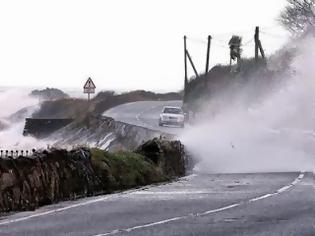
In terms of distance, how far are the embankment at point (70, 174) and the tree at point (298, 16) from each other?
5603cm

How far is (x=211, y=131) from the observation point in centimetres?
3941

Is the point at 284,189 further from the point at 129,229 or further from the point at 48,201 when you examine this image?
the point at 129,229

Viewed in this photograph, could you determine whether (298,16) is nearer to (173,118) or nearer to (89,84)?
(173,118)

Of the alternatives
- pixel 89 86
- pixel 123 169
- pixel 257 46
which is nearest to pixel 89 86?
pixel 89 86

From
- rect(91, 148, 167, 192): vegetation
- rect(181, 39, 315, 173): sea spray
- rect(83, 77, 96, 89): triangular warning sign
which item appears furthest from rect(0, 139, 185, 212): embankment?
rect(83, 77, 96, 89): triangular warning sign

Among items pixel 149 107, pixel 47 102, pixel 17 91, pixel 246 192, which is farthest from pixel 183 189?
pixel 17 91

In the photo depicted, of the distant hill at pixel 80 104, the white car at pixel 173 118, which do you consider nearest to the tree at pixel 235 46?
the distant hill at pixel 80 104

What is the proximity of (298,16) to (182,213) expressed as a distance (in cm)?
6808

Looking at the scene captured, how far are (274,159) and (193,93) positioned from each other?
163ft

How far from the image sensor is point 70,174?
1773 centimetres

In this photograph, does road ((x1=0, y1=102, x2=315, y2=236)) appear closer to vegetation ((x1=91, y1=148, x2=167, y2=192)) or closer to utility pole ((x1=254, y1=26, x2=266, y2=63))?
vegetation ((x1=91, y1=148, x2=167, y2=192))

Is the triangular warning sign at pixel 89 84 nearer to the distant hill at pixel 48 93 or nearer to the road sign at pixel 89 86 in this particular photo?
the road sign at pixel 89 86

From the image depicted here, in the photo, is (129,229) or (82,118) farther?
(82,118)

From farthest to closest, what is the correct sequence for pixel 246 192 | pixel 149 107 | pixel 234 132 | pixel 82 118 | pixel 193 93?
pixel 149 107 → pixel 193 93 → pixel 82 118 → pixel 234 132 → pixel 246 192
